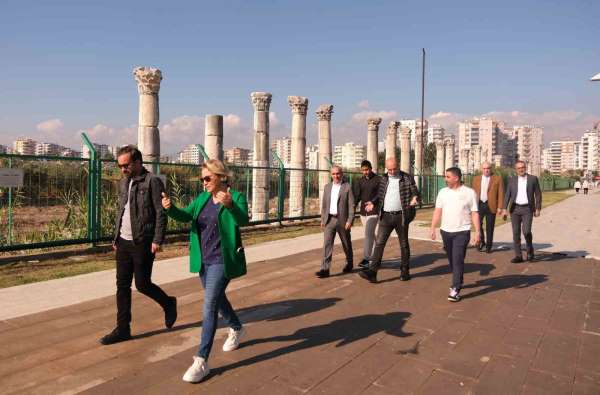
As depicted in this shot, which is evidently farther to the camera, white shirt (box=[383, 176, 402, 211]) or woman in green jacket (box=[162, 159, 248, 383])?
white shirt (box=[383, 176, 402, 211])

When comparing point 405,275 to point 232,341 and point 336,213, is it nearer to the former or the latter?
point 336,213

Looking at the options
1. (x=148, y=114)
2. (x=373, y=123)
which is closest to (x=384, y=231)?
(x=148, y=114)

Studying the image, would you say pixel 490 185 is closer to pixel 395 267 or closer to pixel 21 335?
pixel 395 267

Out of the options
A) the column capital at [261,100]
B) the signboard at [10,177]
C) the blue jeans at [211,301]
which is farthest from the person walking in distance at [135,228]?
the column capital at [261,100]

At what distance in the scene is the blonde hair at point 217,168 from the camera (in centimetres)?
360

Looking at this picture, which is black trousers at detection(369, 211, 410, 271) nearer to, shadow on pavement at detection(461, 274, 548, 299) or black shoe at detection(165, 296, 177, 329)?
shadow on pavement at detection(461, 274, 548, 299)

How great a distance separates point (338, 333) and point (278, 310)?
1.07m

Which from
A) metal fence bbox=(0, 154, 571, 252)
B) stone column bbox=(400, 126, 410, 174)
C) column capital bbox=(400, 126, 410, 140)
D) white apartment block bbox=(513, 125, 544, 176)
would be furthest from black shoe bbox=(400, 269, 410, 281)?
white apartment block bbox=(513, 125, 544, 176)

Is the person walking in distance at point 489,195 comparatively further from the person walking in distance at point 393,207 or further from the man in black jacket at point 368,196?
the person walking in distance at point 393,207

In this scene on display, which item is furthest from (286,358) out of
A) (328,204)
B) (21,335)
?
(328,204)

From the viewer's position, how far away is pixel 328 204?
7.48m

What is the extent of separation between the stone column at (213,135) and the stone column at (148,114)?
2659 mm

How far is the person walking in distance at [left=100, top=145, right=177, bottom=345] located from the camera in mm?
4262

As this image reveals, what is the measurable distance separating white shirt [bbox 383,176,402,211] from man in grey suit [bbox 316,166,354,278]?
58 centimetres
